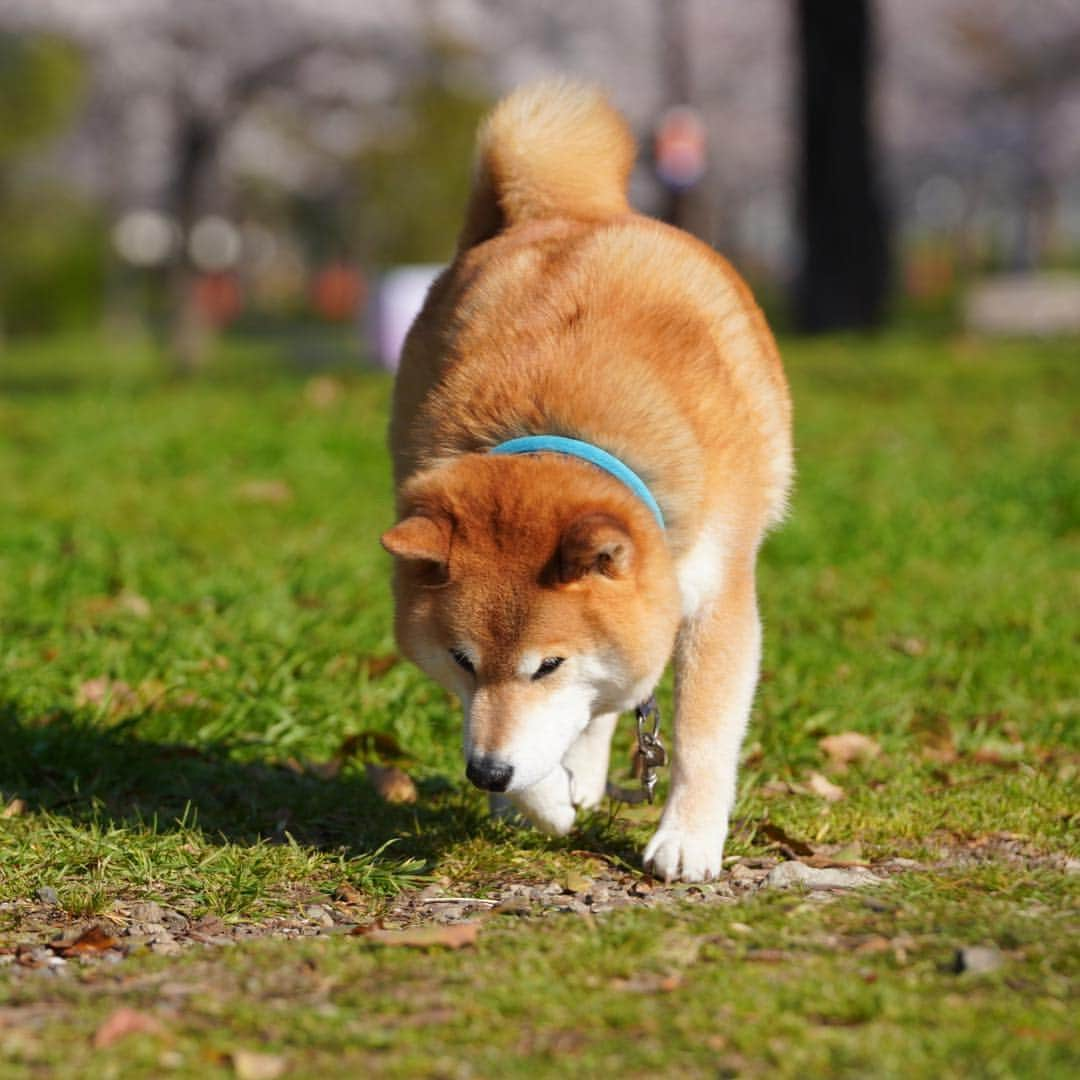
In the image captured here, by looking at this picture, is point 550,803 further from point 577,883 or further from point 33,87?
point 33,87

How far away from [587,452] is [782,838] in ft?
3.55

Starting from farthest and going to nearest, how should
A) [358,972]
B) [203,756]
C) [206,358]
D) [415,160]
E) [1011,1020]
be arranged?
1. [415,160]
2. [206,358]
3. [203,756]
4. [358,972]
5. [1011,1020]

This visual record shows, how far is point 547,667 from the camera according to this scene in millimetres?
3559

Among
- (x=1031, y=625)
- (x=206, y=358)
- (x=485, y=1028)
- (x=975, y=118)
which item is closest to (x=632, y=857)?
(x=485, y=1028)

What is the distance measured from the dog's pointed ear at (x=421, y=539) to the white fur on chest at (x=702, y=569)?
1.91 feet

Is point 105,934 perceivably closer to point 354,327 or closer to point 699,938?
point 699,938

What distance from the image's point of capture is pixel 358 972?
3.06 metres

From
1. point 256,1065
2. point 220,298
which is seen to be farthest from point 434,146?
point 256,1065

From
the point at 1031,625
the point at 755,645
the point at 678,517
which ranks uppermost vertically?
the point at 678,517

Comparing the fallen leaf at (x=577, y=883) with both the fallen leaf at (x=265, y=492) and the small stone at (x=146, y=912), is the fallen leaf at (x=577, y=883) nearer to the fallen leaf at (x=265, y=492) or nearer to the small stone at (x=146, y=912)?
the small stone at (x=146, y=912)

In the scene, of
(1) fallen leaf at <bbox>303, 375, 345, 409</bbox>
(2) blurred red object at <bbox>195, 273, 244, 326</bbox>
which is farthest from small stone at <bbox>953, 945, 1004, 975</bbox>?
(2) blurred red object at <bbox>195, 273, 244, 326</bbox>

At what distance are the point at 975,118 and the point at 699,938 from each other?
135ft

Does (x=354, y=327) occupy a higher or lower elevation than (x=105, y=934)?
lower

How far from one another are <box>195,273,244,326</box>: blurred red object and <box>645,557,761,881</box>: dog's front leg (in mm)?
32252
